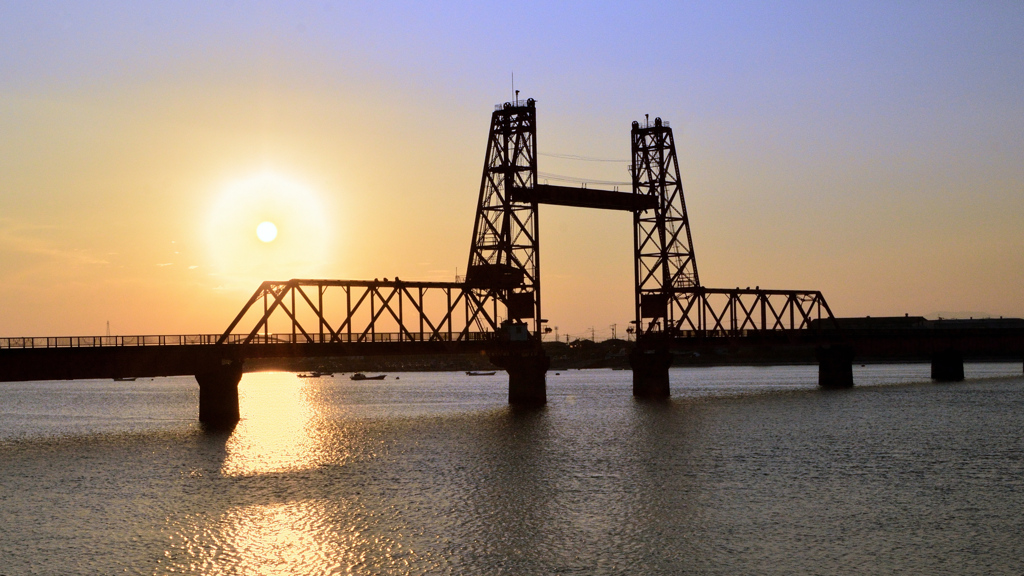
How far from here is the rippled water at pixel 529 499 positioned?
2923 centimetres

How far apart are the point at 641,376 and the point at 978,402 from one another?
3578cm

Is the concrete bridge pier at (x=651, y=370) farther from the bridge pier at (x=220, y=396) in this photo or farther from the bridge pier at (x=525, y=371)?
the bridge pier at (x=220, y=396)

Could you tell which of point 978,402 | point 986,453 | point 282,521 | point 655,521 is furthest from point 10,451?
point 978,402

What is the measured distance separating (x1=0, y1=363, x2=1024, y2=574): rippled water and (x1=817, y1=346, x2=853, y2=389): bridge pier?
189 feet

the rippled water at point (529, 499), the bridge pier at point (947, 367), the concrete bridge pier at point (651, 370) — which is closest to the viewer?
the rippled water at point (529, 499)

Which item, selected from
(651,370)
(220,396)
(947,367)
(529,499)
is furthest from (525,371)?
(947,367)

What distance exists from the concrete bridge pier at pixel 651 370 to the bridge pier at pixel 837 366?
33905 millimetres

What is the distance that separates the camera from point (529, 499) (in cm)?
3959

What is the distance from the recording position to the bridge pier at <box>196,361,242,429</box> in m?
74.2

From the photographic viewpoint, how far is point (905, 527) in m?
33.0

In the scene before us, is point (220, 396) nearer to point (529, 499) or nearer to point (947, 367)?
point (529, 499)

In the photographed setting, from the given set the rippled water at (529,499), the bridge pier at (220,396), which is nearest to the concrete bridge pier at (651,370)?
the rippled water at (529,499)

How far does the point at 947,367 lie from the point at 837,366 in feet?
94.4

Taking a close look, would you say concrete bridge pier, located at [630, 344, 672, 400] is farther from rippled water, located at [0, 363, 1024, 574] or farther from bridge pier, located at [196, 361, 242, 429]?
bridge pier, located at [196, 361, 242, 429]
